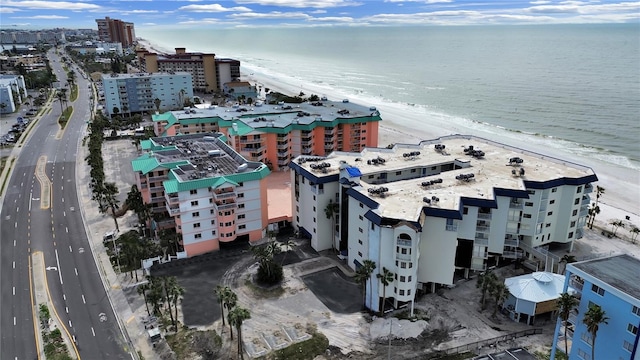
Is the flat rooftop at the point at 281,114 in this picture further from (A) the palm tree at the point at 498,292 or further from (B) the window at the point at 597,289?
(B) the window at the point at 597,289

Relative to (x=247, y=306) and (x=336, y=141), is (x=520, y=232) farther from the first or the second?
(x=336, y=141)

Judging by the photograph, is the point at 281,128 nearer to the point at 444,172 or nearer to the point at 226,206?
the point at 226,206

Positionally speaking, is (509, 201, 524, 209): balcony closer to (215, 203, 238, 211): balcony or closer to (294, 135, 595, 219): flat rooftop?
(294, 135, 595, 219): flat rooftop

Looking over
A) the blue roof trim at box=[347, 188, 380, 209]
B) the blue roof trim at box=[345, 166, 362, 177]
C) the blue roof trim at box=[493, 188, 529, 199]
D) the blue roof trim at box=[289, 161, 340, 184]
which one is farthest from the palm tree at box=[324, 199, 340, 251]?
the blue roof trim at box=[493, 188, 529, 199]

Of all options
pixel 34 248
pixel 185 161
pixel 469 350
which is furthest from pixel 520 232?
pixel 34 248

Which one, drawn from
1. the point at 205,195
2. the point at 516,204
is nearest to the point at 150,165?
the point at 205,195

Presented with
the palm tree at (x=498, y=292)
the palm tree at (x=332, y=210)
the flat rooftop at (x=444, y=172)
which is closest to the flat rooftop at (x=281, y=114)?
the flat rooftop at (x=444, y=172)
